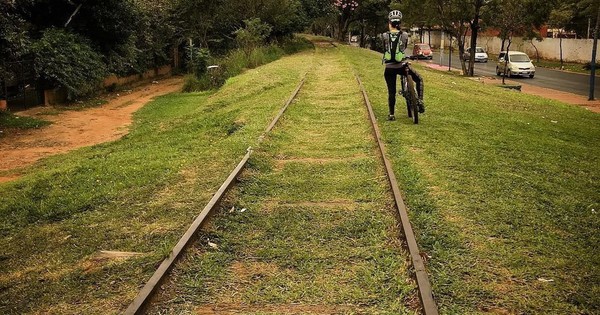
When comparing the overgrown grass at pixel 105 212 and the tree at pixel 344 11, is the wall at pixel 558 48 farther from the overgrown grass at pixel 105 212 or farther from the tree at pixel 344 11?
the overgrown grass at pixel 105 212

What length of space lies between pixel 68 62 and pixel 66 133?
7386 millimetres

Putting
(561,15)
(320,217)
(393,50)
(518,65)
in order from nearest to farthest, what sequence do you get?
(320,217) → (393,50) → (518,65) → (561,15)

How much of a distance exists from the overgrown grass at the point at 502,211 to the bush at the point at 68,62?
1438cm

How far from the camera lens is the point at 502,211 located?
5.69m

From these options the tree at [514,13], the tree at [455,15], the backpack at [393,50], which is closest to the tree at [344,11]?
the tree at [455,15]

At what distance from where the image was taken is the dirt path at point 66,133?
39.8ft

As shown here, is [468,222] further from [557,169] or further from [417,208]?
[557,169]

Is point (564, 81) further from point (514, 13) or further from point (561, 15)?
point (561, 15)

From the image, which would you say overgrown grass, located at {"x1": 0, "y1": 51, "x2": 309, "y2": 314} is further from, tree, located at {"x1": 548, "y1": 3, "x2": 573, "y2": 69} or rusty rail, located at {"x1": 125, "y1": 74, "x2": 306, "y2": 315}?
tree, located at {"x1": 548, "y1": 3, "x2": 573, "y2": 69}

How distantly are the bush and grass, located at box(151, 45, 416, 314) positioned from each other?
15.0 m

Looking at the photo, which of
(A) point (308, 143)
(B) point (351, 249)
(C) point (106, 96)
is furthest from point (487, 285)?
(C) point (106, 96)

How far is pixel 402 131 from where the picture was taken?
9758 millimetres

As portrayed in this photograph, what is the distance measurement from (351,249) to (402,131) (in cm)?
525

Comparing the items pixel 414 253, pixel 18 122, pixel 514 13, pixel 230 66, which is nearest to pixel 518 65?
pixel 514 13
